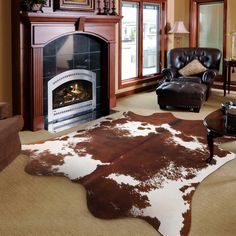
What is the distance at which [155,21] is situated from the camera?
7.85 m

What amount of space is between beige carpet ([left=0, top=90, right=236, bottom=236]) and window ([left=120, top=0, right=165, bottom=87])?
3.98 meters

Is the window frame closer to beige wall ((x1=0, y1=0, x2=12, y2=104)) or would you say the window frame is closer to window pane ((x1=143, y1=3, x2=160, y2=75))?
window pane ((x1=143, y1=3, x2=160, y2=75))

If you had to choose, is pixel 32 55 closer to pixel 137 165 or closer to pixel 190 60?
pixel 137 165

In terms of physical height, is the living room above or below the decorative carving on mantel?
below

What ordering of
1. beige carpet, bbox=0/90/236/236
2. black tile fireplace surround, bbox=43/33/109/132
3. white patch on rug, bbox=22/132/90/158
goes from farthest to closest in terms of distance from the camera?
1. black tile fireplace surround, bbox=43/33/109/132
2. white patch on rug, bbox=22/132/90/158
3. beige carpet, bbox=0/90/236/236

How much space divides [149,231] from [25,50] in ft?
9.82

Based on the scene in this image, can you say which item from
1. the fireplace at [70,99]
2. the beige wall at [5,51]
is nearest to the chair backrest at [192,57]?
the fireplace at [70,99]

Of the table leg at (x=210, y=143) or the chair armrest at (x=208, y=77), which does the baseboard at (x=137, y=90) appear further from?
the table leg at (x=210, y=143)

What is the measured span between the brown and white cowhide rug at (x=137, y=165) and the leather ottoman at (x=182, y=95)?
0.62 metres

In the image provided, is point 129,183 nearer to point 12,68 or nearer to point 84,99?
point 12,68

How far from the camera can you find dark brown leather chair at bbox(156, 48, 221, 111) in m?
5.71

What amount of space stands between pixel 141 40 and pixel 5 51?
3473 mm

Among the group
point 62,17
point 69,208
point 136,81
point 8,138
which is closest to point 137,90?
point 136,81

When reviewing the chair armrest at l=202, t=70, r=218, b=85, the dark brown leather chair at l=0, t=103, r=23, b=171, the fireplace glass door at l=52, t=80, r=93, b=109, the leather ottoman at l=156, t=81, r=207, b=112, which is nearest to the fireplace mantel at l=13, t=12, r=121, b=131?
the fireplace glass door at l=52, t=80, r=93, b=109
